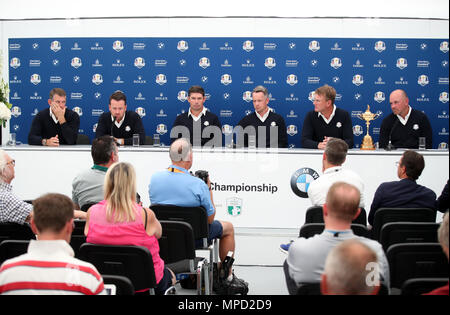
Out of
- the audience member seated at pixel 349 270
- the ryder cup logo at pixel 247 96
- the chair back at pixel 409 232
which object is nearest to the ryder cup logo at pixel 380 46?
the ryder cup logo at pixel 247 96

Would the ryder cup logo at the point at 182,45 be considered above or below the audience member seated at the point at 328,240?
above

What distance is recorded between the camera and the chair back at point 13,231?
291cm

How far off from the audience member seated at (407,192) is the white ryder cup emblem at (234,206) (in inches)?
67.3

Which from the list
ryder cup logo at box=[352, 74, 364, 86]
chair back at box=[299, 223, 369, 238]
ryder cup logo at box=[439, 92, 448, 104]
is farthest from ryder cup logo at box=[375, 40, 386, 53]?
chair back at box=[299, 223, 369, 238]

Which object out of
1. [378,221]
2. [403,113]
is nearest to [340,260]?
[378,221]

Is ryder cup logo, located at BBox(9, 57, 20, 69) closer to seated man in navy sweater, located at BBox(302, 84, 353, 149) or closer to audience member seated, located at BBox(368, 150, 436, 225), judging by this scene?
seated man in navy sweater, located at BBox(302, 84, 353, 149)

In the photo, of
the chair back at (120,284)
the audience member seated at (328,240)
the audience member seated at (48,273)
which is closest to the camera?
the audience member seated at (48,273)

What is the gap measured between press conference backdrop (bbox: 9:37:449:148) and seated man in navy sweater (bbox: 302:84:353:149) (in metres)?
1.46

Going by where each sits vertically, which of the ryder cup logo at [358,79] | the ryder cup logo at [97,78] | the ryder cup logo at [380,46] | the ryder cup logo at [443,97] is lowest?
the ryder cup logo at [443,97]

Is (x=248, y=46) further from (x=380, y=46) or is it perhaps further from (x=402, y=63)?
(x=402, y=63)

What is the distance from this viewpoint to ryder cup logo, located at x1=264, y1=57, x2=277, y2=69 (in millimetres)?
7262

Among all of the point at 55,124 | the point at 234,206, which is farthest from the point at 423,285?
the point at 55,124

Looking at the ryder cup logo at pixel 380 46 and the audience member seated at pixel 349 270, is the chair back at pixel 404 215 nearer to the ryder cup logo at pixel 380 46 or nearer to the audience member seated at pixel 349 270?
the audience member seated at pixel 349 270
